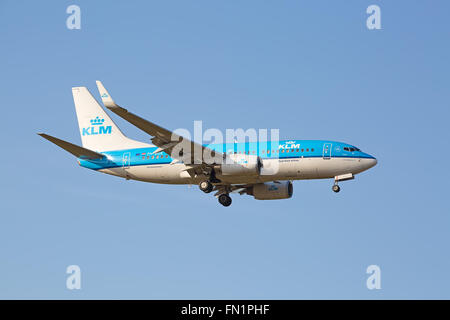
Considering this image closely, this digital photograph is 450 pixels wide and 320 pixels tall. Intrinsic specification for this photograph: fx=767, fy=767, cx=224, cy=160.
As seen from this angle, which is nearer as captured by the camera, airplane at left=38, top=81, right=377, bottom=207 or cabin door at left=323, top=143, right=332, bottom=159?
airplane at left=38, top=81, right=377, bottom=207

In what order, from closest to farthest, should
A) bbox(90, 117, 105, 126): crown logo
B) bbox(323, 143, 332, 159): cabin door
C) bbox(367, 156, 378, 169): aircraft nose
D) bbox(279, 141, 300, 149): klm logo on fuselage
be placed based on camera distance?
bbox(323, 143, 332, 159): cabin door, bbox(279, 141, 300, 149): klm logo on fuselage, bbox(367, 156, 378, 169): aircraft nose, bbox(90, 117, 105, 126): crown logo

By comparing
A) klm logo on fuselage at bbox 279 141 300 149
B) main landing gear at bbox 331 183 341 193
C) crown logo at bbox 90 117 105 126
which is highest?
crown logo at bbox 90 117 105 126

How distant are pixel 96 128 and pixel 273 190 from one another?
14.8 metres

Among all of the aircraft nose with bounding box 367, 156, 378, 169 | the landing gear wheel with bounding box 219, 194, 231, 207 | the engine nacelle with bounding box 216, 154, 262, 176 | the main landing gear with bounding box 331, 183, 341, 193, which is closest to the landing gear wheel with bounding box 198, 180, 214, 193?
the engine nacelle with bounding box 216, 154, 262, 176

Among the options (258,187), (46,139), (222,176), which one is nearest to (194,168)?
(222,176)

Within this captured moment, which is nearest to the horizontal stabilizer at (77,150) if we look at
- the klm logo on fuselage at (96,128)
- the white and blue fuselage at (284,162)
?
the white and blue fuselage at (284,162)

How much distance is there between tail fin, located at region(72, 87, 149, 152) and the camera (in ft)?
193

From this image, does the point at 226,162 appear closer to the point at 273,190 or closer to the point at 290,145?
the point at 290,145

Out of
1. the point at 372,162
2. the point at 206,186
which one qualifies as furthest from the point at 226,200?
the point at 372,162

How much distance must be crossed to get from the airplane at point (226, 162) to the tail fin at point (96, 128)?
193 millimetres

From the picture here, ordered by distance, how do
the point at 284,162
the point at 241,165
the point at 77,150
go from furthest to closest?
the point at 77,150
the point at 284,162
the point at 241,165

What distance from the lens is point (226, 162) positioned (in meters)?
53.3

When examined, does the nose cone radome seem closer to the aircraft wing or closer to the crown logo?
the aircraft wing

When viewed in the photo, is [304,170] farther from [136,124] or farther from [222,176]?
[136,124]
